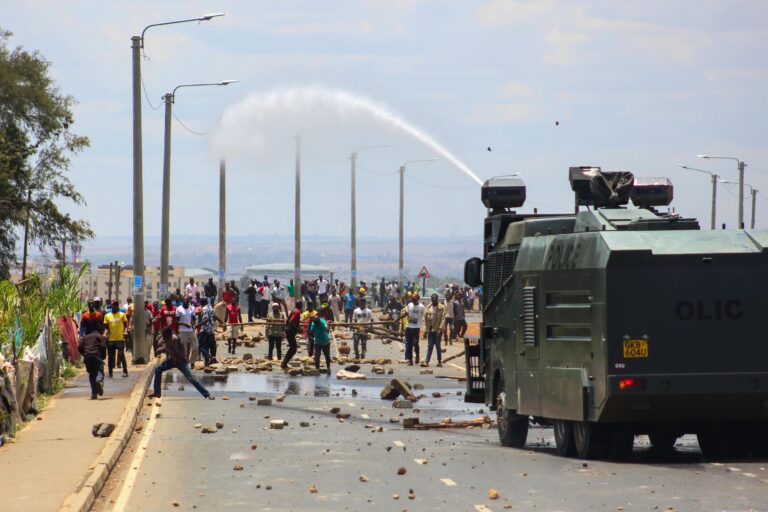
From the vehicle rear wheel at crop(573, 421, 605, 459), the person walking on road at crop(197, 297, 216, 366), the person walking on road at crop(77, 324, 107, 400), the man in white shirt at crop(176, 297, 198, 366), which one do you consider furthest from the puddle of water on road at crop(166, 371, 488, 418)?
the vehicle rear wheel at crop(573, 421, 605, 459)

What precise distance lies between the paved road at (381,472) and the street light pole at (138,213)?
13.9 meters

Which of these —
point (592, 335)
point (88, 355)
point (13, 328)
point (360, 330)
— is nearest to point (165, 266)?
point (360, 330)

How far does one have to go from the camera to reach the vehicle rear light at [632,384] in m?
17.0

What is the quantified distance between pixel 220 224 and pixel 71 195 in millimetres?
6307

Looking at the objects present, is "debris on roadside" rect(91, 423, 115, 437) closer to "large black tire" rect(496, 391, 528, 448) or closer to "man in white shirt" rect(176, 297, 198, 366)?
"large black tire" rect(496, 391, 528, 448)

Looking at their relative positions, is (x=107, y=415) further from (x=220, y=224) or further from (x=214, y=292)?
(x=220, y=224)

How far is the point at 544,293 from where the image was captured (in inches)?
734

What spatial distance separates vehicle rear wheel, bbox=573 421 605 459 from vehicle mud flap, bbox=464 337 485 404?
13.4 ft

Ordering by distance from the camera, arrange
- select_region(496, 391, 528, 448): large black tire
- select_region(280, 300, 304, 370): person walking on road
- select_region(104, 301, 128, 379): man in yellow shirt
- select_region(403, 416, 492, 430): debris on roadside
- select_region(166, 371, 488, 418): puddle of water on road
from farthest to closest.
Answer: select_region(280, 300, 304, 370): person walking on road
select_region(104, 301, 128, 379): man in yellow shirt
select_region(166, 371, 488, 418): puddle of water on road
select_region(403, 416, 492, 430): debris on roadside
select_region(496, 391, 528, 448): large black tire

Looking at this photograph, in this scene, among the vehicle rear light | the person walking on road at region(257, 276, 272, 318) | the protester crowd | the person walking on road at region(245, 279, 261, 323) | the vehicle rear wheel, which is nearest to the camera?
the vehicle rear light

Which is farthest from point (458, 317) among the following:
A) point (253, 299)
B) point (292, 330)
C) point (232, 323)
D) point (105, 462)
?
point (105, 462)

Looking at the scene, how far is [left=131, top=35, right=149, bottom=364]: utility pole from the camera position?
128 ft

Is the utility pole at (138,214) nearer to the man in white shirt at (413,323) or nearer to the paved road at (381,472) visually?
the man in white shirt at (413,323)

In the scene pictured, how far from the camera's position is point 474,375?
2252 centimetres
